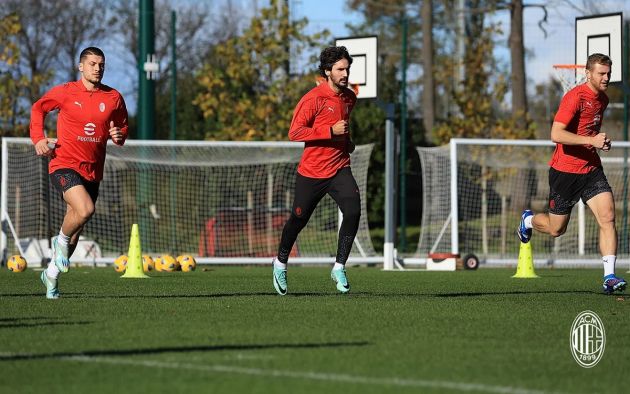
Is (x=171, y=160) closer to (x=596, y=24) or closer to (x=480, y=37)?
(x=596, y=24)

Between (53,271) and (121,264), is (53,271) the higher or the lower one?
the higher one

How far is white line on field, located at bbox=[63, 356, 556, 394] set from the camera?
5689 millimetres

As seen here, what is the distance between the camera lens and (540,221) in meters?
12.4

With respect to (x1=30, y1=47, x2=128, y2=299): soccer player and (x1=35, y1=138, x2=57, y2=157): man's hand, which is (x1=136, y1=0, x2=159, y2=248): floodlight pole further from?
(x1=35, y1=138, x2=57, y2=157): man's hand

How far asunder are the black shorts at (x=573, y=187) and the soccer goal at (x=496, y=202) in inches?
303

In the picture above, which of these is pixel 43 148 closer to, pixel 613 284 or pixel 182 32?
pixel 613 284

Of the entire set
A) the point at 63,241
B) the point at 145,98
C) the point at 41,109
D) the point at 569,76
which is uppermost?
the point at 569,76

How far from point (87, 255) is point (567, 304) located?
1118 cm

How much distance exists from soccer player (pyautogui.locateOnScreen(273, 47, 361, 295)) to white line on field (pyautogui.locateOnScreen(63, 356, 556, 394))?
4707mm

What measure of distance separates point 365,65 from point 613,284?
365 inches

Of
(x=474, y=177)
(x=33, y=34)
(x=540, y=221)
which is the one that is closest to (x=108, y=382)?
(x=540, y=221)

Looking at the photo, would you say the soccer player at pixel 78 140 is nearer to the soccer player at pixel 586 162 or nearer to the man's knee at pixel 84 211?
the man's knee at pixel 84 211

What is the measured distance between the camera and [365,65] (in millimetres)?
19938

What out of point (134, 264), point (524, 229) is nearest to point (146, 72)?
point (134, 264)
